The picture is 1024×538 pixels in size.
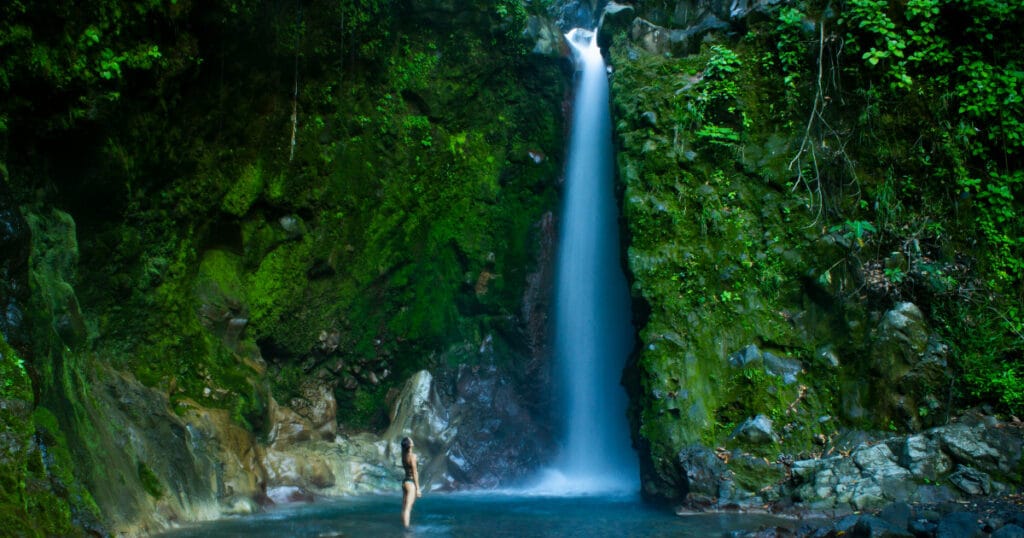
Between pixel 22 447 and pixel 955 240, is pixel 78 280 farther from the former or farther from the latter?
pixel 955 240

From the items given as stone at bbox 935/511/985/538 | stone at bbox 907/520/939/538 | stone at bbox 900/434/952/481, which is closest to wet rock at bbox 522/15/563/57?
stone at bbox 900/434/952/481

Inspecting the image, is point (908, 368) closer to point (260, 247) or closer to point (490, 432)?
point (490, 432)

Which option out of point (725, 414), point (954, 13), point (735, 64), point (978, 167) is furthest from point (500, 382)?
point (954, 13)

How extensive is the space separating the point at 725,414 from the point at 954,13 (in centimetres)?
677

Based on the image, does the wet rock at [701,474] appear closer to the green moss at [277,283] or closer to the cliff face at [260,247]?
the cliff face at [260,247]

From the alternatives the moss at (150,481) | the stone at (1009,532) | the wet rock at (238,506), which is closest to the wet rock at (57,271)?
the moss at (150,481)

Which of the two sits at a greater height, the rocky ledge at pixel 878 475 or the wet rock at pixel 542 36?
the wet rock at pixel 542 36

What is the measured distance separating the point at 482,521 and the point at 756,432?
3.78m

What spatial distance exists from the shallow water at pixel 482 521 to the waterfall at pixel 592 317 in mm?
2559

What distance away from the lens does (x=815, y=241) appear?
9.88 m

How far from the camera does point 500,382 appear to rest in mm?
13367

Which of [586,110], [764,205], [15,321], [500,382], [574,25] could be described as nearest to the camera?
[15,321]

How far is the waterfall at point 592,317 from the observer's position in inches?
507

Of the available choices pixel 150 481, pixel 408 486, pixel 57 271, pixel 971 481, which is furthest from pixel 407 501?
pixel 971 481
